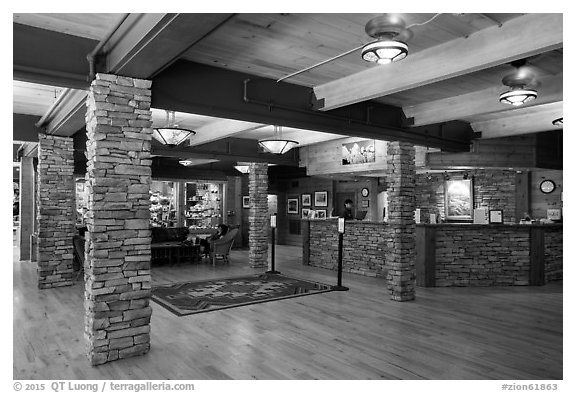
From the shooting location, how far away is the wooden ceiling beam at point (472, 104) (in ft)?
16.6

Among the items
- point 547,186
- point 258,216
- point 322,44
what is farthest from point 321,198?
point 322,44

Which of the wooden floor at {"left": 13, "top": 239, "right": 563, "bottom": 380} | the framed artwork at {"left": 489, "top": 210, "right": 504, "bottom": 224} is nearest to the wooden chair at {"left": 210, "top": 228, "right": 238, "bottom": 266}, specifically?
the wooden floor at {"left": 13, "top": 239, "right": 563, "bottom": 380}

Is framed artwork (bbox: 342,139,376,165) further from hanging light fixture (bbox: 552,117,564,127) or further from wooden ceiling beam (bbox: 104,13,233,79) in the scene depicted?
wooden ceiling beam (bbox: 104,13,233,79)

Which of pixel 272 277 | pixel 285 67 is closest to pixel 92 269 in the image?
pixel 285 67

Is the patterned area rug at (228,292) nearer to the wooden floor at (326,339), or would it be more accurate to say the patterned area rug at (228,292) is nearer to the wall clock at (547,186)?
the wooden floor at (326,339)

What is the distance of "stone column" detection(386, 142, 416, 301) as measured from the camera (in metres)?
7.05

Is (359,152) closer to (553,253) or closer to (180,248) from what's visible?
(553,253)

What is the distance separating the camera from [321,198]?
1600 cm

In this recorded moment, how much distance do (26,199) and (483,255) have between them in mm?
12178

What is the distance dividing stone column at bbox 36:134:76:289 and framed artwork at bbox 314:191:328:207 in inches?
377

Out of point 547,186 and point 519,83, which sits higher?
point 519,83

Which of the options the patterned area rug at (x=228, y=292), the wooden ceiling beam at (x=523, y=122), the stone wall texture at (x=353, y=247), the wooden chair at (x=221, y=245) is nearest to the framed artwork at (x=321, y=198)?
the stone wall texture at (x=353, y=247)
